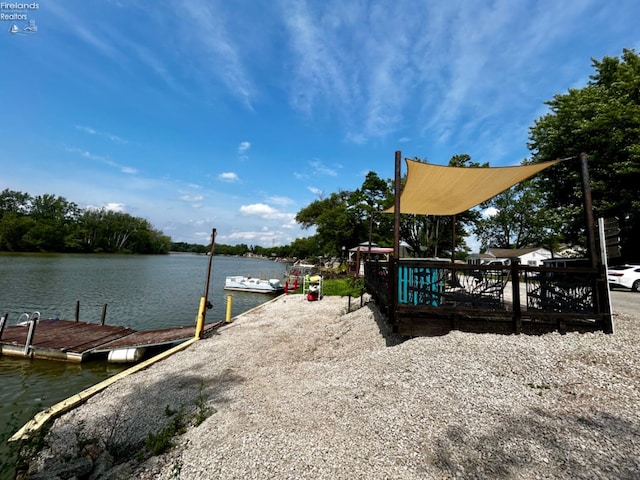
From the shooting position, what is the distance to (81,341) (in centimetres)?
877

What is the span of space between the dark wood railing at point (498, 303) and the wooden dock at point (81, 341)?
6596mm

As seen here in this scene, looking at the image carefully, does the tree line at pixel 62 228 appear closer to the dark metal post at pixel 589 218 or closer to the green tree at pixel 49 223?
the green tree at pixel 49 223

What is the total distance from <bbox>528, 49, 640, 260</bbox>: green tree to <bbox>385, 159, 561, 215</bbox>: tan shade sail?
10623mm

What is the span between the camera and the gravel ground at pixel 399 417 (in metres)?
2.50

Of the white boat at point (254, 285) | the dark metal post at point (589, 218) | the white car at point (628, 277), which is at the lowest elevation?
the white boat at point (254, 285)

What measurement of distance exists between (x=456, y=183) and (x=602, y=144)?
13737 millimetres

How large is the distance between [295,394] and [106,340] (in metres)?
7.99

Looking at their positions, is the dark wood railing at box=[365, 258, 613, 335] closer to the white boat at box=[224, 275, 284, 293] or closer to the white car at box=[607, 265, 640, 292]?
the white car at box=[607, 265, 640, 292]

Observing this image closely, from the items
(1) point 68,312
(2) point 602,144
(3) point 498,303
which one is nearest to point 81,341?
(1) point 68,312

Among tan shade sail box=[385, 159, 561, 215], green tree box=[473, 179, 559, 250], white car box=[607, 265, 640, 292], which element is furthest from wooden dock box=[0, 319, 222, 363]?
green tree box=[473, 179, 559, 250]

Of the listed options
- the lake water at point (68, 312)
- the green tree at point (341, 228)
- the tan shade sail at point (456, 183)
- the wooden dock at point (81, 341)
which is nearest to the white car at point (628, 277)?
the tan shade sail at point (456, 183)

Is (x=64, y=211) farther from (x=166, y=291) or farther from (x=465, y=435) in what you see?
(x=465, y=435)

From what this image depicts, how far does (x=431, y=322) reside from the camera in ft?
17.0

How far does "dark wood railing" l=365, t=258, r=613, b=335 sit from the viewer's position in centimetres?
483
